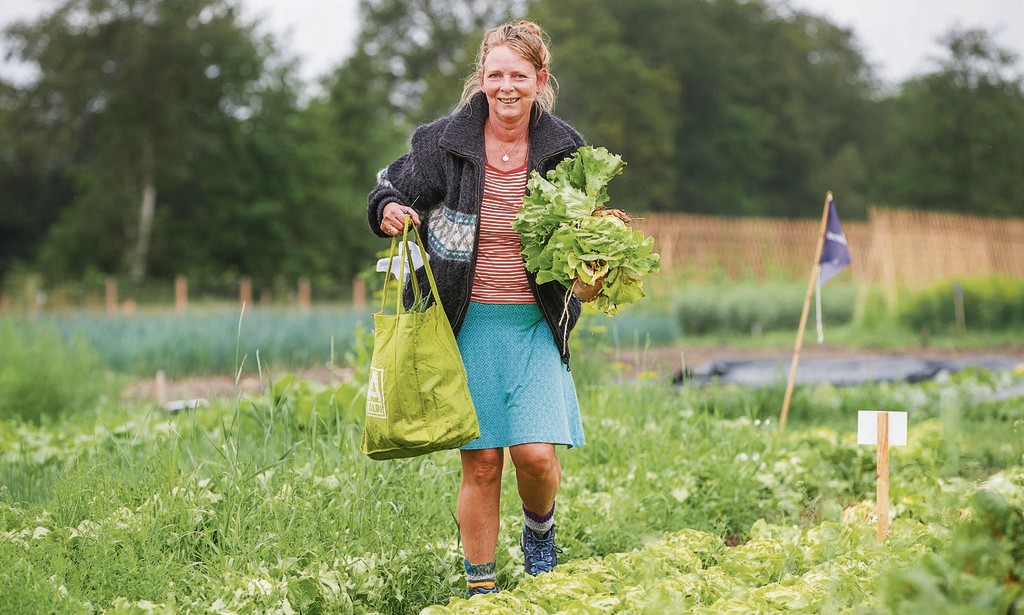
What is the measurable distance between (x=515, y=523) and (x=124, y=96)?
94.2 feet

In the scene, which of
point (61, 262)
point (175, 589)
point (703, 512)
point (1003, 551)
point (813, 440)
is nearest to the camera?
point (1003, 551)

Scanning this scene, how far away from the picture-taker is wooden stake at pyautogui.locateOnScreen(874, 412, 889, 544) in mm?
3543

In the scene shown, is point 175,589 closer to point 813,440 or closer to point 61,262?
point 813,440

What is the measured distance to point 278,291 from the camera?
2397 cm

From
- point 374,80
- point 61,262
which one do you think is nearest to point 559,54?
point 374,80

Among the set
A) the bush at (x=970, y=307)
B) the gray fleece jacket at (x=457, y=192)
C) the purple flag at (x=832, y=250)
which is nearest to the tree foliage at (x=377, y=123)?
the bush at (x=970, y=307)

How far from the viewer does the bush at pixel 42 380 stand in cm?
726

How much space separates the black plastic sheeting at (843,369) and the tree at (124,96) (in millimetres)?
22587

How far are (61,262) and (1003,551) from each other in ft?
108

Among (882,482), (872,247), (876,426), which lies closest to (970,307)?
(872,247)

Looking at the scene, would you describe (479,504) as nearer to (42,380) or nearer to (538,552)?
(538,552)

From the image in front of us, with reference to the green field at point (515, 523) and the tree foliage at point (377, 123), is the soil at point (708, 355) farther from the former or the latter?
the tree foliage at point (377, 123)

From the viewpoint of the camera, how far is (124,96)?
98.5 ft

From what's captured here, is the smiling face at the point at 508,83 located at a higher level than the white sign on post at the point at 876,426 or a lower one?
higher
